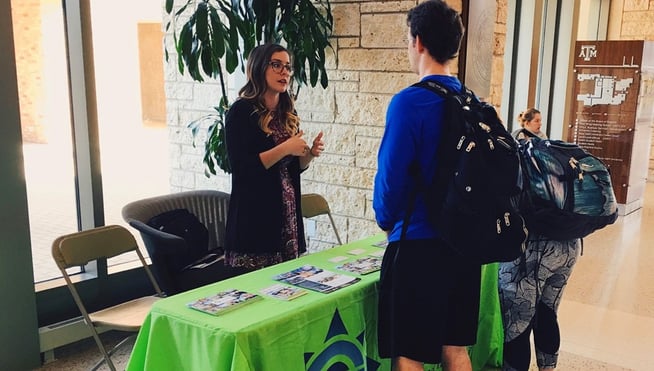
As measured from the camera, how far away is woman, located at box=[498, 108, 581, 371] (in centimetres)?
247

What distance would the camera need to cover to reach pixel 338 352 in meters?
2.03

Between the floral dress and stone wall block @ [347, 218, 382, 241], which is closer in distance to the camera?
the floral dress

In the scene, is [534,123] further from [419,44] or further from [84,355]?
[84,355]

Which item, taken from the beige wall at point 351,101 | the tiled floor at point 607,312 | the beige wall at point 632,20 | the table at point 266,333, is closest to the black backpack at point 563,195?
the table at point 266,333

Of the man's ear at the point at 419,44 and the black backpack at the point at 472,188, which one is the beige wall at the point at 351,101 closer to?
the man's ear at the point at 419,44

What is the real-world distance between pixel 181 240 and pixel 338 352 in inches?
42.0

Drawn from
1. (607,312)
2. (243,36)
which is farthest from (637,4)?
(243,36)

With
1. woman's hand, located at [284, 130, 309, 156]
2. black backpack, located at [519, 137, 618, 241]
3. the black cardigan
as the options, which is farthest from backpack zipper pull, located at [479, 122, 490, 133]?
the black cardigan

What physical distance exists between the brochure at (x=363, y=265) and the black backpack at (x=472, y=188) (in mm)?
451

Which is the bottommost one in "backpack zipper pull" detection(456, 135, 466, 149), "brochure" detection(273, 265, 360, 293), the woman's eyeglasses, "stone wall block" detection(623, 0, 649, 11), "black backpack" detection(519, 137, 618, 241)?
"brochure" detection(273, 265, 360, 293)

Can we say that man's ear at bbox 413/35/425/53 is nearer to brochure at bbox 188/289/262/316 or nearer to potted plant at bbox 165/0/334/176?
brochure at bbox 188/289/262/316

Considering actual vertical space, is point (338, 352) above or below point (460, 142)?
below

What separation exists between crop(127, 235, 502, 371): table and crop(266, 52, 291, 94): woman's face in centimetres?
79

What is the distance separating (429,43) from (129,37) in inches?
93.0
